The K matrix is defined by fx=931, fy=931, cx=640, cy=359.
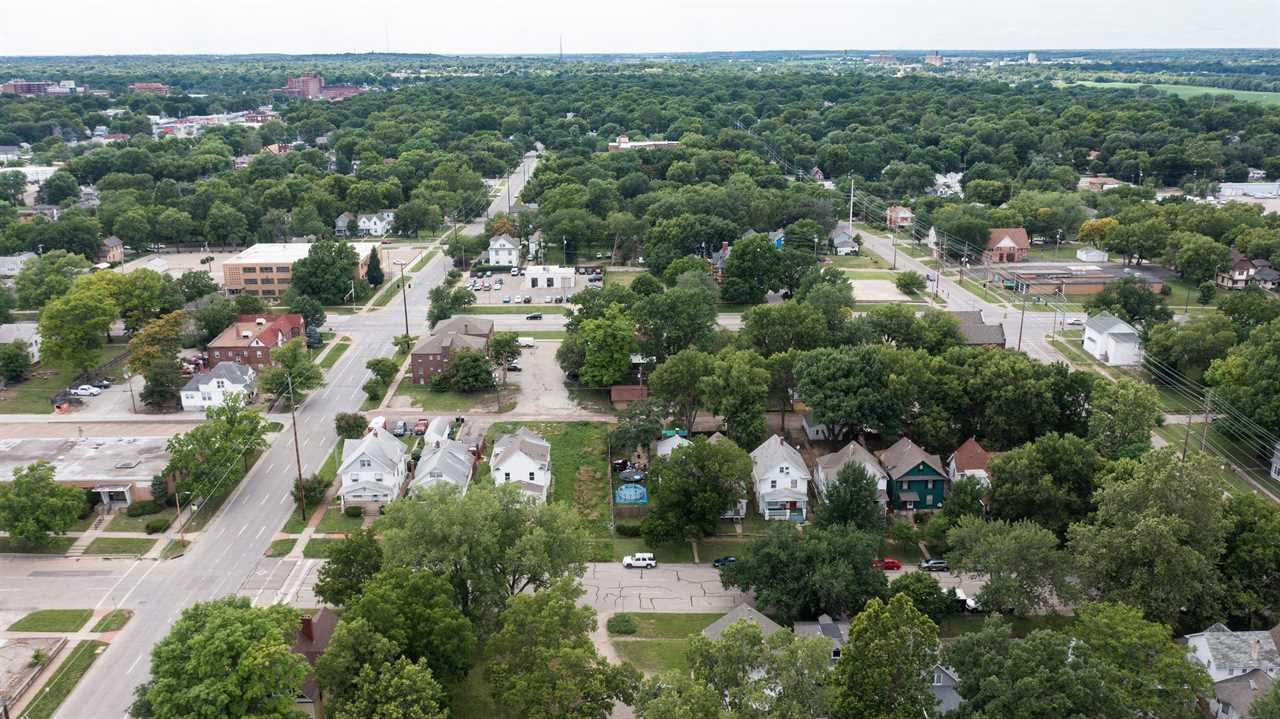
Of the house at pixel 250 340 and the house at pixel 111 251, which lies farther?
the house at pixel 111 251

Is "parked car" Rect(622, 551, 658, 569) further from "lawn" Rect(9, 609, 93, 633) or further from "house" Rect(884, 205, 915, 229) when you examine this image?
"house" Rect(884, 205, 915, 229)

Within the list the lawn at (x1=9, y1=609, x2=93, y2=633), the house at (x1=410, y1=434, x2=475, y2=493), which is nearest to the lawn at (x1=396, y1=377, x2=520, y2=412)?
the house at (x1=410, y1=434, x2=475, y2=493)

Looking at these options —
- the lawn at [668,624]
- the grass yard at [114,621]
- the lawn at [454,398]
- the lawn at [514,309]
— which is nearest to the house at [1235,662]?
the lawn at [668,624]

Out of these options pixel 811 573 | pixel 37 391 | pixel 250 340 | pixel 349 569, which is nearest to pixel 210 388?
pixel 250 340

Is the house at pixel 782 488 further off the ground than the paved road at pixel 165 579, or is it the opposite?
the house at pixel 782 488

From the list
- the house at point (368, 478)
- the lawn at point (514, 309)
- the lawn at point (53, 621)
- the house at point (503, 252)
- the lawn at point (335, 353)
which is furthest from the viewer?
the house at point (503, 252)

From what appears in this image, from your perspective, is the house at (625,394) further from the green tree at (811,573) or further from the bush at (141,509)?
the bush at (141,509)

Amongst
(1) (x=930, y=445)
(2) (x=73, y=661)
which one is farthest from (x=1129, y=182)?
(2) (x=73, y=661)

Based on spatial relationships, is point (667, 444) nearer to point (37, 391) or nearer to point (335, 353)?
point (335, 353)
